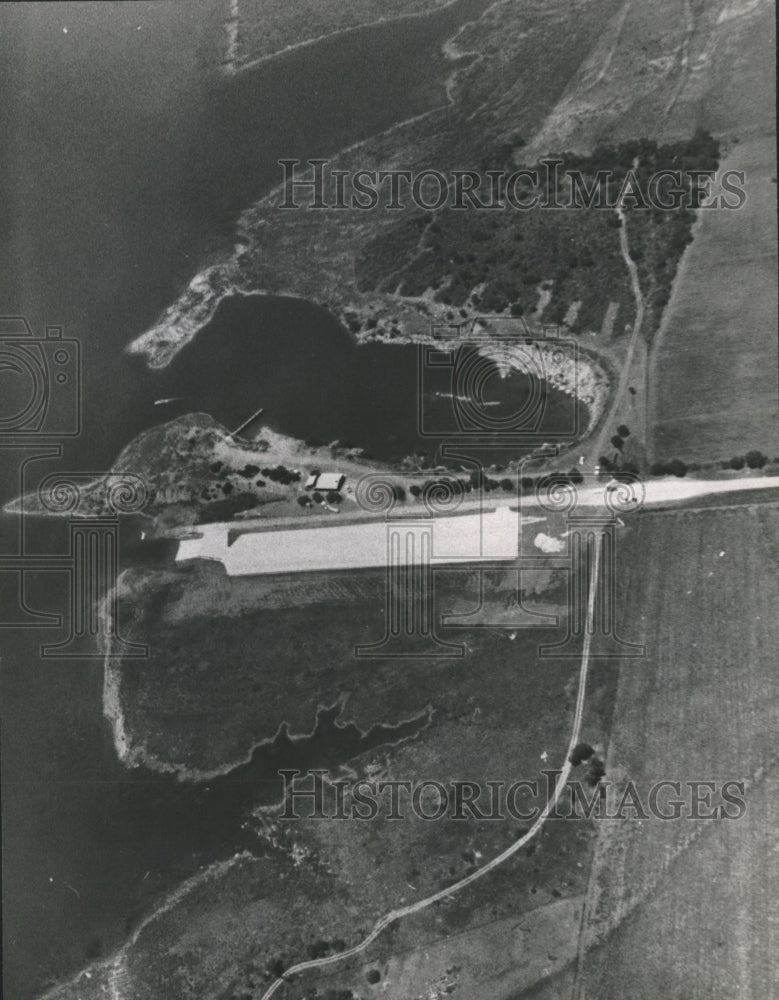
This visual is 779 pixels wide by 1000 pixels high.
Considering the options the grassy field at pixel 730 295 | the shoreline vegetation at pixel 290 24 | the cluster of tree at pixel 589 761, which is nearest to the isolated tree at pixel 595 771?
the cluster of tree at pixel 589 761

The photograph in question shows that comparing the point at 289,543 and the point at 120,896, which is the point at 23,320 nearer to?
the point at 289,543

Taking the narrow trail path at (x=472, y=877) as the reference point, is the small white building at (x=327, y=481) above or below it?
above

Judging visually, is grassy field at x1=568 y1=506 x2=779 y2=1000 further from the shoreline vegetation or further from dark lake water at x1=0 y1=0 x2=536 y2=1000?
the shoreline vegetation

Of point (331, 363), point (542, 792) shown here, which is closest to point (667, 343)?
point (331, 363)

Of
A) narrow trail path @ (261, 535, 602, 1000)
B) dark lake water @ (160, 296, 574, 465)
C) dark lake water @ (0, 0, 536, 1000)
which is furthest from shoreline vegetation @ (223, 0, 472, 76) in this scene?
narrow trail path @ (261, 535, 602, 1000)

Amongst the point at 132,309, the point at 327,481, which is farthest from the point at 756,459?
the point at 132,309

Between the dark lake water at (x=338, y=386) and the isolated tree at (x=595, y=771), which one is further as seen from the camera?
the dark lake water at (x=338, y=386)

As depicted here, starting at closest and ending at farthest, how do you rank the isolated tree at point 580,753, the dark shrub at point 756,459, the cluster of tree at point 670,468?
1. the isolated tree at point 580,753
2. the dark shrub at point 756,459
3. the cluster of tree at point 670,468

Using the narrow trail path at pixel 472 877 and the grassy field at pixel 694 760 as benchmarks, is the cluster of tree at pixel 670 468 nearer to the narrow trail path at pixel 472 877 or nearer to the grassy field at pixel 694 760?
the grassy field at pixel 694 760

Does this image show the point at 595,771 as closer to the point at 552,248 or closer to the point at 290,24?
the point at 552,248
